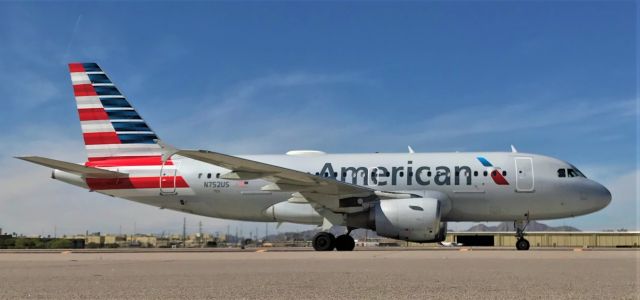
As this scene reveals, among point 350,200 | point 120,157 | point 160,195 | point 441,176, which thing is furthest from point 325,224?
point 120,157

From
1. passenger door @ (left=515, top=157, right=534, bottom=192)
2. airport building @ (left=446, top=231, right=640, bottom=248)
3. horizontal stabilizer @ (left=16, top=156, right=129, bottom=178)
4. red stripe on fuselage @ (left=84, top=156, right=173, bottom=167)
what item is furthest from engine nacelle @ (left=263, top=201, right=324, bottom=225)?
airport building @ (left=446, top=231, right=640, bottom=248)

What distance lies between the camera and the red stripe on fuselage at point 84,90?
2681 centimetres

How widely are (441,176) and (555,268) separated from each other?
40.5ft

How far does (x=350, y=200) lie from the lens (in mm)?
21781

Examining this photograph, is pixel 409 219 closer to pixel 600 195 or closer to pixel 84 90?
pixel 600 195

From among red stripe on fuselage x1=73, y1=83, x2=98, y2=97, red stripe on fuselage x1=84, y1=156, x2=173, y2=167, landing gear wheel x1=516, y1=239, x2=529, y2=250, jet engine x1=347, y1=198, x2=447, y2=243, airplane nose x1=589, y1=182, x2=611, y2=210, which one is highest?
red stripe on fuselage x1=73, y1=83, x2=98, y2=97

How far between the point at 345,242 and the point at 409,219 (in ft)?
9.43

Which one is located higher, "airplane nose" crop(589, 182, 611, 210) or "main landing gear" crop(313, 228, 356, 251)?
"airplane nose" crop(589, 182, 611, 210)

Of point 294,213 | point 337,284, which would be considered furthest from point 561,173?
point 337,284

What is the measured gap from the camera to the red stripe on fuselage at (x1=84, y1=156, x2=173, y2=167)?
25.4 m

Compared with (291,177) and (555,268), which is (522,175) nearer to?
(291,177)

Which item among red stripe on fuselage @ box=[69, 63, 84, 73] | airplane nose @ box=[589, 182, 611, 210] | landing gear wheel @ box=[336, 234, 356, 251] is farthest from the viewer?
red stripe on fuselage @ box=[69, 63, 84, 73]

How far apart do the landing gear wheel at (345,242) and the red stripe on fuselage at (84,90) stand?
12170mm

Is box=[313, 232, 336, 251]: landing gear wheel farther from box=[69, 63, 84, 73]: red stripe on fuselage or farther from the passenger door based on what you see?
box=[69, 63, 84, 73]: red stripe on fuselage
